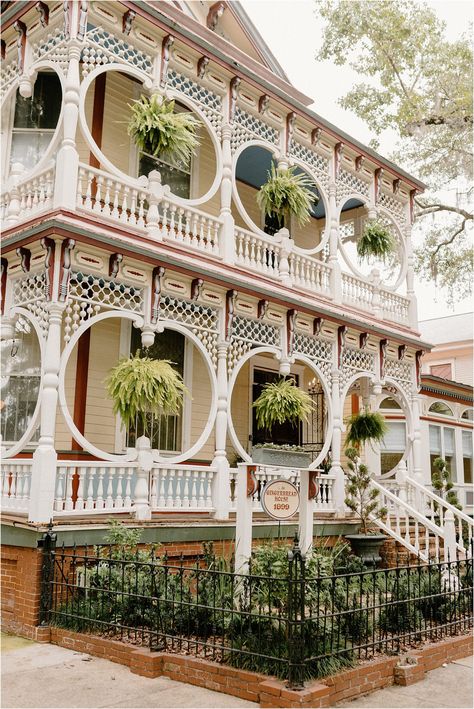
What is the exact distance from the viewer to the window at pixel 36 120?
11789 millimetres

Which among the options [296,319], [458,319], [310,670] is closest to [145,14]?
[296,319]

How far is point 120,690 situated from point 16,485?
3.55 m

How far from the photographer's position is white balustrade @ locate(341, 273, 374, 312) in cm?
1439

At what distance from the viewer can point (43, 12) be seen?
33.5 feet

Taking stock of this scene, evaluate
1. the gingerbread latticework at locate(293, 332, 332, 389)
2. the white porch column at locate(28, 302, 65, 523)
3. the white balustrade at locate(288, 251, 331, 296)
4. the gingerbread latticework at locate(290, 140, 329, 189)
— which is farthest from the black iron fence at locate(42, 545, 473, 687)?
the gingerbread latticework at locate(290, 140, 329, 189)

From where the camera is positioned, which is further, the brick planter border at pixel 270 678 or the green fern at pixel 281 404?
the green fern at pixel 281 404

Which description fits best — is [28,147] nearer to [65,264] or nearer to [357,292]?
[65,264]

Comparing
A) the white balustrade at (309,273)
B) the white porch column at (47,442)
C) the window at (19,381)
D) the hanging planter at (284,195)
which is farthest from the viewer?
the white balustrade at (309,273)

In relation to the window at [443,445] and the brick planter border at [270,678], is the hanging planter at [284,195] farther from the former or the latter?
the window at [443,445]

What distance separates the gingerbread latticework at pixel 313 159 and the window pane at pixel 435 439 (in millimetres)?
8151

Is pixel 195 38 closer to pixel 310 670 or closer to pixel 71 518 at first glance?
pixel 71 518

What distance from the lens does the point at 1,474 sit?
927cm

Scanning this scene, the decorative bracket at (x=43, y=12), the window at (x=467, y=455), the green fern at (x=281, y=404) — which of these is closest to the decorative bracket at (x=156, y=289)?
the green fern at (x=281, y=404)

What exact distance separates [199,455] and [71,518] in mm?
4456
